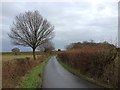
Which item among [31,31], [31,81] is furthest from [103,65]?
[31,31]

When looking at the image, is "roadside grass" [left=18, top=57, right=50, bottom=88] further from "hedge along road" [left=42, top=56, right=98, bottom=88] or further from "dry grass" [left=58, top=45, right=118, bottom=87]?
"dry grass" [left=58, top=45, right=118, bottom=87]

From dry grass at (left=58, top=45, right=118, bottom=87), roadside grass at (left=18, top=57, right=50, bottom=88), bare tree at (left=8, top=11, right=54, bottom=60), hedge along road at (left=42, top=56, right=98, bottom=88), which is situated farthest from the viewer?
bare tree at (left=8, top=11, right=54, bottom=60)

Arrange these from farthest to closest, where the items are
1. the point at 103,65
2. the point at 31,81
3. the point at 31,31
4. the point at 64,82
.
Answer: the point at 31,31, the point at 31,81, the point at 64,82, the point at 103,65

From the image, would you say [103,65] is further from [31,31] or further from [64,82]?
[31,31]

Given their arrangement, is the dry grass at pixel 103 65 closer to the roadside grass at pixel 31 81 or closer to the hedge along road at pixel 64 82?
the hedge along road at pixel 64 82

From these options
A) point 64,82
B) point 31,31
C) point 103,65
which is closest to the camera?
point 103,65

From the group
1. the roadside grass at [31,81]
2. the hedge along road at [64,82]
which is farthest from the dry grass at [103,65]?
the roadside grass at [31,81]

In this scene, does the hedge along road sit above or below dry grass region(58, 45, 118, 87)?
below

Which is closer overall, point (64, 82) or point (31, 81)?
point (64, 82)

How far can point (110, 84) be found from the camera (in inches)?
588

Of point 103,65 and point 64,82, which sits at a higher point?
point 103,65

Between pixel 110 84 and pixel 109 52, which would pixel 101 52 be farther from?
pixel 110 84

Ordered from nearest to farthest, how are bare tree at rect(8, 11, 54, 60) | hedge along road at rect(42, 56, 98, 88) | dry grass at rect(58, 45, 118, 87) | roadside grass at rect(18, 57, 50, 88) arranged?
dry grass at rect(58, 45, 118, 87) → hedge along road at rect(42, 56, 98, 88) → roadside grass at rect(18, 57, 50, 88) → bare tree at rect(8, 11, 54, 60)

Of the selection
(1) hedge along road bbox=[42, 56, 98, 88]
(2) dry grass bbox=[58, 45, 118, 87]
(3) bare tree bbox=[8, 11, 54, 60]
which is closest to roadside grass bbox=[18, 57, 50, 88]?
(1) hedge along road bbox=[42, 56, 98, 88]
